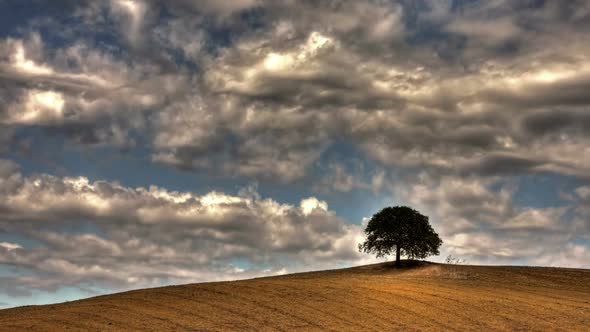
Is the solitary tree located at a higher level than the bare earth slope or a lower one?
higher

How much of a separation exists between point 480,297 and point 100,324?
2371cm

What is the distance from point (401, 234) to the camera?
6900 cm

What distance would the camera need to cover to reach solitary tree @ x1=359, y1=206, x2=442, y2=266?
6881 cm

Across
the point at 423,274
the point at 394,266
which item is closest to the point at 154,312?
the point at 423,274

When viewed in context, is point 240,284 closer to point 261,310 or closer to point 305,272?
point 261,310

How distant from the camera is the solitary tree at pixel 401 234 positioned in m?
68.8

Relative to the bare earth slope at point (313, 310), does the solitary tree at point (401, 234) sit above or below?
above

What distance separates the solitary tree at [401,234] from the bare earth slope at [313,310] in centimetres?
2346

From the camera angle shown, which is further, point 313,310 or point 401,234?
point 401,234

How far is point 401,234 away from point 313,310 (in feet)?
125

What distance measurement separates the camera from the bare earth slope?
29.2m

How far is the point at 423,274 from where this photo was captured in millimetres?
61469

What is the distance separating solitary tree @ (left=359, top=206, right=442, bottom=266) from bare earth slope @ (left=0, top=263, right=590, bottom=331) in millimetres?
23460

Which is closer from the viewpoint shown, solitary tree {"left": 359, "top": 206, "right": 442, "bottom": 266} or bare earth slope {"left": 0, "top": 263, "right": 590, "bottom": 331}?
bare earth slope {"left": 0, "top": 263, "right": 590, "bottom": 331}
